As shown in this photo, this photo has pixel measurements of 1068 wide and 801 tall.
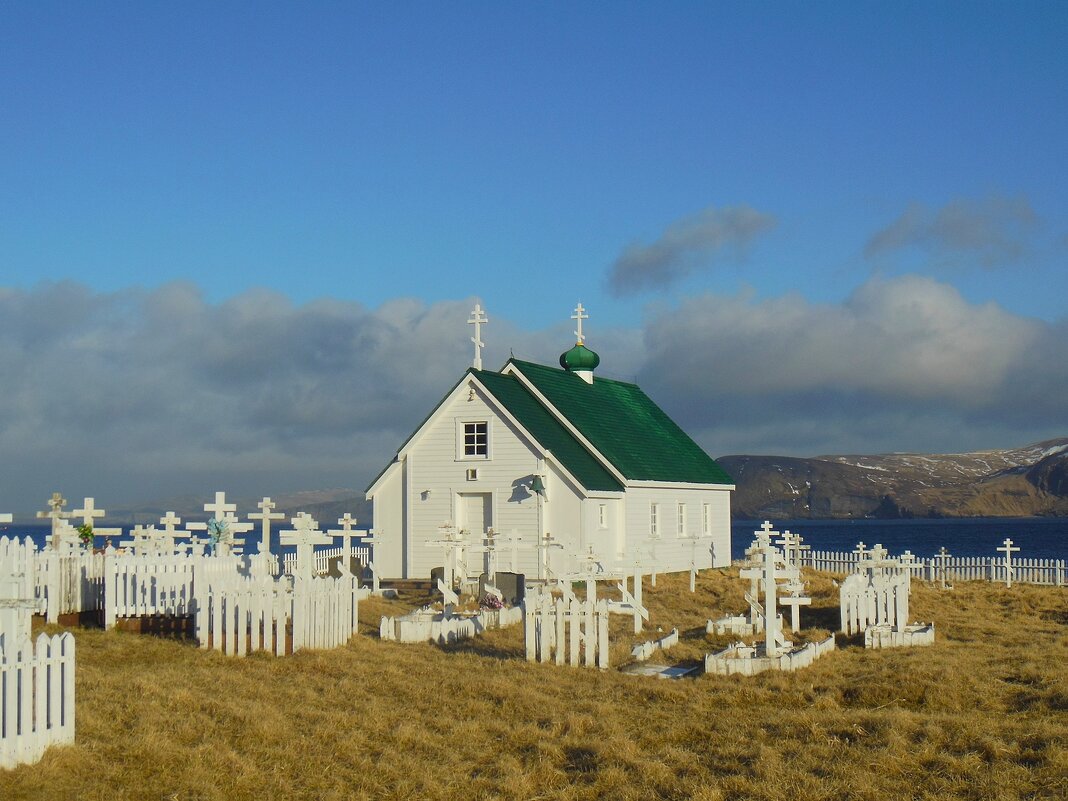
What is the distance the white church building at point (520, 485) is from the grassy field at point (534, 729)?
14.3 m

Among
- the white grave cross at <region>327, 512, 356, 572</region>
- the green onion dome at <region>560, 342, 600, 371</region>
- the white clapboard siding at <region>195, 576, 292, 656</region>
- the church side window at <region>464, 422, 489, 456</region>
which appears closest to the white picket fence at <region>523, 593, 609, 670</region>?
the white clapboard siding at <region>195, 576, 292, 656</region>

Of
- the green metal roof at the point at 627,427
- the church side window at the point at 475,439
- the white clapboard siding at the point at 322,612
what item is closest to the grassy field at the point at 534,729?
the white clapboard siding at the point at 322,612

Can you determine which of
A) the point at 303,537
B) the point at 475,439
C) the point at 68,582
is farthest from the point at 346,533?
the point at 68,582

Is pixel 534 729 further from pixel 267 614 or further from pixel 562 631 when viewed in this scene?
pixel 267 614

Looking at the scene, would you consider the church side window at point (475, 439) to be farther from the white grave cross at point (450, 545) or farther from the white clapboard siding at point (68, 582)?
the white clapboard siding at point (68, 582)

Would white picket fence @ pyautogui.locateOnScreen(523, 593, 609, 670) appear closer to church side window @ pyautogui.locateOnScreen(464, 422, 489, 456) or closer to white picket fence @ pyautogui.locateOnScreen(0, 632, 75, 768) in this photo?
white picket fence @ pyautogui.locateOnScreen(0, 632, 75, 768)

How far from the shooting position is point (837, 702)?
15.4 meters

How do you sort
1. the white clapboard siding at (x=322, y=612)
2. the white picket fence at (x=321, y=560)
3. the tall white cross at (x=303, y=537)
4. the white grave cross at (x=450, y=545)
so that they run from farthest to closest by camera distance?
the white picket fence at (x=321, y=560) < the white grave cross at (x=450, y=545) < the tall white cross at (x=303, y=537) < the white clapboard siding at (x=322, y=612)

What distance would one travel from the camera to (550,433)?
3525cm

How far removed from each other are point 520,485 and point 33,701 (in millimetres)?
22844

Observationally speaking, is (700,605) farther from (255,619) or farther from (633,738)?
(633,738)

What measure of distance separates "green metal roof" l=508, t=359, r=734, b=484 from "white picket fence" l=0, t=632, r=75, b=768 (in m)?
24.7

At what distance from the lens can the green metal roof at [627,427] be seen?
37031 millimetres

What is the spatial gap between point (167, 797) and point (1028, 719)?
9.44 m
